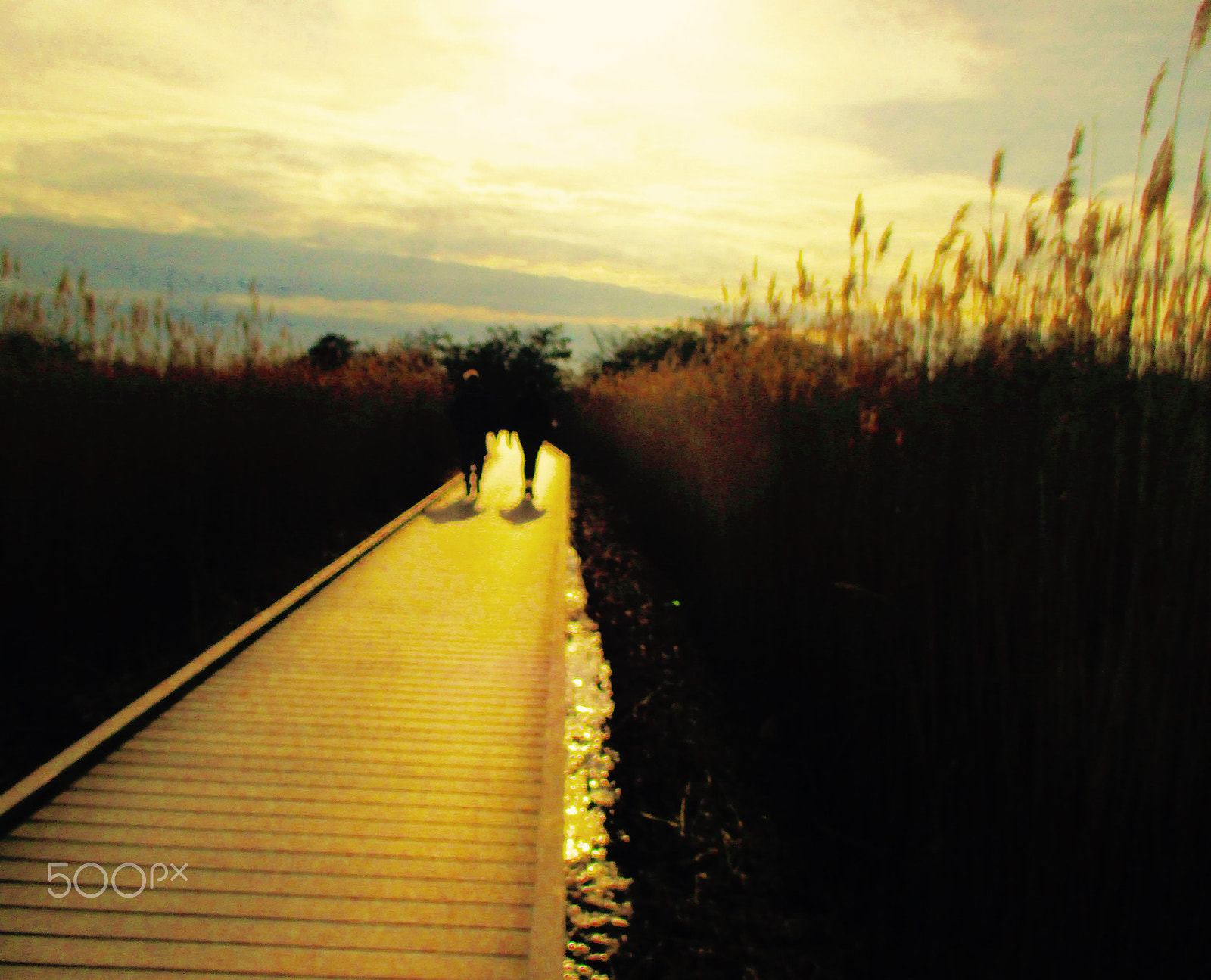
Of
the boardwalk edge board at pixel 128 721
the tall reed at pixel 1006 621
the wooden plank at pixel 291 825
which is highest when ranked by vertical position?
the tall reed at pixel 1006 621

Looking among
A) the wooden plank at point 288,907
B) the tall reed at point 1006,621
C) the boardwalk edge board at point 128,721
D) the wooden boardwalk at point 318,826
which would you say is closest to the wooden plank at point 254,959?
the wooden boardwalk at point 318,826

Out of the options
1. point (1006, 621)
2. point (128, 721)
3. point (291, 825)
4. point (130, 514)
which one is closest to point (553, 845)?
point (291, 825)

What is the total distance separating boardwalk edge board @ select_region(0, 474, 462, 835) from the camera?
239 centimetres

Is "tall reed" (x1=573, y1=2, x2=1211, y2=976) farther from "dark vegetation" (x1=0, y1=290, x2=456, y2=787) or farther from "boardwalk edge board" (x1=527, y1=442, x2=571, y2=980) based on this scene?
"dark vegetation" (x1=0, y1=290, x2=456, y2=787)

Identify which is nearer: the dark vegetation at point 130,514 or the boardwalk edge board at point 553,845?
the boardwalk edge board at point 553,845

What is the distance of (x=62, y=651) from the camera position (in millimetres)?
3512

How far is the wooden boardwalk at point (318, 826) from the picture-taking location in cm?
192

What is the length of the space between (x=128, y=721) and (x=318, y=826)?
1.03 m

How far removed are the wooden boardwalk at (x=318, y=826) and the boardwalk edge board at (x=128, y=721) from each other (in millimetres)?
15

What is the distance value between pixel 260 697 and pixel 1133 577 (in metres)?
3.14

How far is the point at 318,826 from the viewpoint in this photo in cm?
242

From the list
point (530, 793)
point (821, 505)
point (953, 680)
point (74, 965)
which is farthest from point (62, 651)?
point (953, 680)

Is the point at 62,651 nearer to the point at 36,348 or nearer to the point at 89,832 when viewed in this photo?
the point at 89,832

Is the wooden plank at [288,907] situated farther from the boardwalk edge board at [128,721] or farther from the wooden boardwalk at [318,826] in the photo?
the boardwalk edge board at [128,721]
